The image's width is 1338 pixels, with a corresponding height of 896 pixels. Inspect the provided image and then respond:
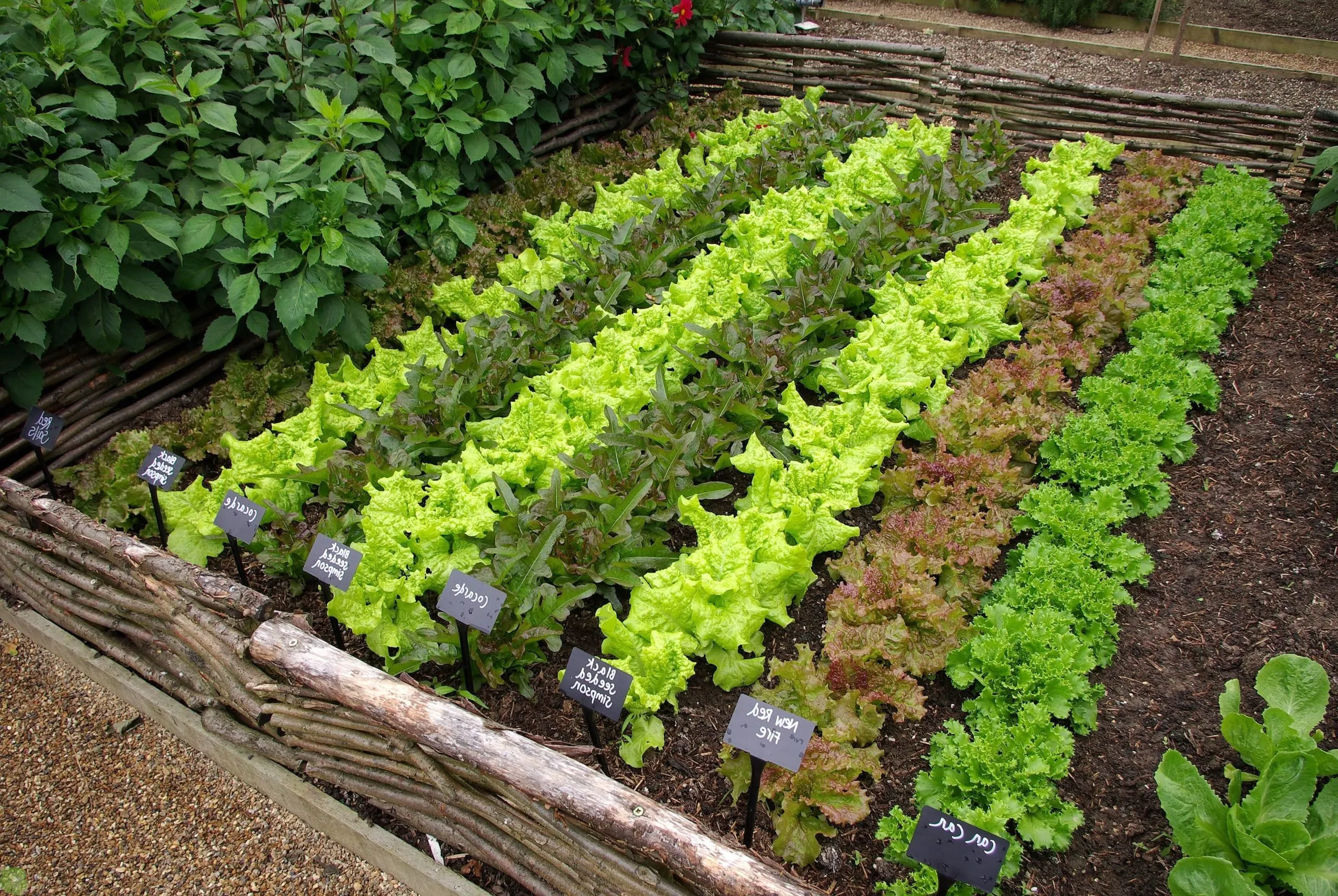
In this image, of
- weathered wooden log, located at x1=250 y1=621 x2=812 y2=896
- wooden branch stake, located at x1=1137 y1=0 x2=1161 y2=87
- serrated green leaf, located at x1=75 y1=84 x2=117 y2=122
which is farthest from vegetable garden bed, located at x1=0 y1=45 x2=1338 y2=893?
wooden branch stake, located at x1=1137 y1=0 x2=1161 y2=87

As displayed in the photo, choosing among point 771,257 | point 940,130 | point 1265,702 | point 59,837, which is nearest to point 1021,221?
point 940,130

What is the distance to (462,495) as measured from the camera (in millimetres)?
3287

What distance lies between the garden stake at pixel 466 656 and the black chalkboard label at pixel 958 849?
147 centimetres

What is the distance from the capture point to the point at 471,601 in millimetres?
2633

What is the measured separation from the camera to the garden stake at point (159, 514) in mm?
3500

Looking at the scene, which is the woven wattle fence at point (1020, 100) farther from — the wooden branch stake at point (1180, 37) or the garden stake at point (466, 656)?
the garden stake at point (466, 656)

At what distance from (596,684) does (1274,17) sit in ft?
39.9

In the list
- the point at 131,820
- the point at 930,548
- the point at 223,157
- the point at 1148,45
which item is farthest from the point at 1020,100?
the point at 131,820

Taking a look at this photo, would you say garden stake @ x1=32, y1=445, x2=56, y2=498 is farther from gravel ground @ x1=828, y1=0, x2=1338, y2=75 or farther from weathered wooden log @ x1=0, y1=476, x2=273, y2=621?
gravel ground @ x1=828, y1=0, x2=1338, y2=75

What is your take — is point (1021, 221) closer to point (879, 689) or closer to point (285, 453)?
point (879, 689)

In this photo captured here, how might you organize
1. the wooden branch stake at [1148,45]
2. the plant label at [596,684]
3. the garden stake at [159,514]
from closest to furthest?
the plant label at [596,684], the garden stake at [159,514], the wooden branch stake at [1148,45]

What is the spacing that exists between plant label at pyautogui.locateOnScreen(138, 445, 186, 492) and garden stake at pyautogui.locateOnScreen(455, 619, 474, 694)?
4.41 feet

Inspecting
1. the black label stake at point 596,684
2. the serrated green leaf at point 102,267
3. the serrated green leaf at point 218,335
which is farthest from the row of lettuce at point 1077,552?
the serrated green leaf at point 102,267

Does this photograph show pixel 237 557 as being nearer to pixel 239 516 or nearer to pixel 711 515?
pixel 239 516
